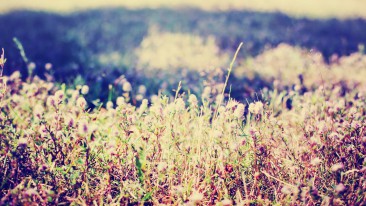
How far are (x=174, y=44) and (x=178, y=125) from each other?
9.99 feet

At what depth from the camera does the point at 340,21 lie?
292 inches

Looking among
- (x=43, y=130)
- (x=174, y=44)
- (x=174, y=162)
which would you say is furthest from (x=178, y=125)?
(x=174, y=44)

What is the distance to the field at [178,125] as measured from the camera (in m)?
2.21

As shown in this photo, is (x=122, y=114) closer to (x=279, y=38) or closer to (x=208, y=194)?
(x=208, y=194)

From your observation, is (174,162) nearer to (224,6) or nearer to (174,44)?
(174,44)

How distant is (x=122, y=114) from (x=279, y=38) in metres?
4.27

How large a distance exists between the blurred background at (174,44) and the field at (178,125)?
3cm

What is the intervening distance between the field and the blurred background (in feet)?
0.11

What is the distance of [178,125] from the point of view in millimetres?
2652

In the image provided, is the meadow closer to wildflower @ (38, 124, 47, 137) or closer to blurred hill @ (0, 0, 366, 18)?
wildflower @ (38, 124, 47, 137)

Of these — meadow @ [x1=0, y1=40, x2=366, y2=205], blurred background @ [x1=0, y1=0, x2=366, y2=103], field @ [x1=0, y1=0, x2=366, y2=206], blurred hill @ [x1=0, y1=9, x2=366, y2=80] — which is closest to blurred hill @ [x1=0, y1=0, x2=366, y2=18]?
blurred background @ [x1=0, y1=0, x2=366, y2=103]

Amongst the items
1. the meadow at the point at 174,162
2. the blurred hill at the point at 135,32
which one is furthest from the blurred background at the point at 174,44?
the meadow at the point at 174,162

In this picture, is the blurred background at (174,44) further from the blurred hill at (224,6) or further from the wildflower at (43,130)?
the wildflower at (43,130)

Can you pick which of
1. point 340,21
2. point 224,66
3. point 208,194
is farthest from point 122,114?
point 340,21
